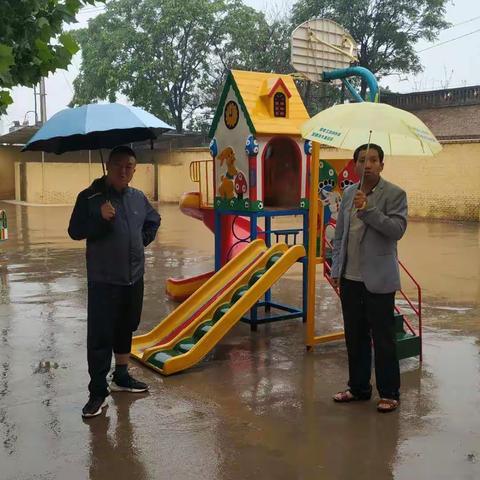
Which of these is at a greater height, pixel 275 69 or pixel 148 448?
pixel 275 69

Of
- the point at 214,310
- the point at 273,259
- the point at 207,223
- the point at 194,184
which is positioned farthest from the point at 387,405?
the point at 194,184

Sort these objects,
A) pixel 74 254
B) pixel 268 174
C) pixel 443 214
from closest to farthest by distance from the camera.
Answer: pixel 268 174 → pixel 74 254 → pixel 443 214

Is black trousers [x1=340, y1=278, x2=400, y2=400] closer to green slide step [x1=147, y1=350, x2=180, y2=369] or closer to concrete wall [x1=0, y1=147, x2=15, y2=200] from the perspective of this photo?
green slide step [x1=147, y1=350, x2=180, y2=369]

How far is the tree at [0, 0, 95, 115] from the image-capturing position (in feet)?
7.82

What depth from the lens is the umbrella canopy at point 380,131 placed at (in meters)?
3.85

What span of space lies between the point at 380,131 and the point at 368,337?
144cm

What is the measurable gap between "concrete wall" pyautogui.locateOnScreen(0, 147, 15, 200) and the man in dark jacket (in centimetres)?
2847

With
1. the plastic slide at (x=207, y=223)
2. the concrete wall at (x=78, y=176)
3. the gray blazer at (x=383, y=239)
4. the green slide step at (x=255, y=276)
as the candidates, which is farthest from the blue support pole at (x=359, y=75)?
the concrete wall at (x=78, y=176)

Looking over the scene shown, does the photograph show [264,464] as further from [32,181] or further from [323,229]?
[32,181]

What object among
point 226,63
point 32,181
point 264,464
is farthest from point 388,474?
point 226,63

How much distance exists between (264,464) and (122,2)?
3220 centimetres

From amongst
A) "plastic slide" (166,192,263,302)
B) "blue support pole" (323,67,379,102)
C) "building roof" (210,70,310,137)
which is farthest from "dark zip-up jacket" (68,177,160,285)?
"plastic slide" (166,192,263,302)

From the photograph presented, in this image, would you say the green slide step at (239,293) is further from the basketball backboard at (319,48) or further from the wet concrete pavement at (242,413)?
the basketball backboard at (319,48)

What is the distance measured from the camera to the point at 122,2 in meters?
31.8
